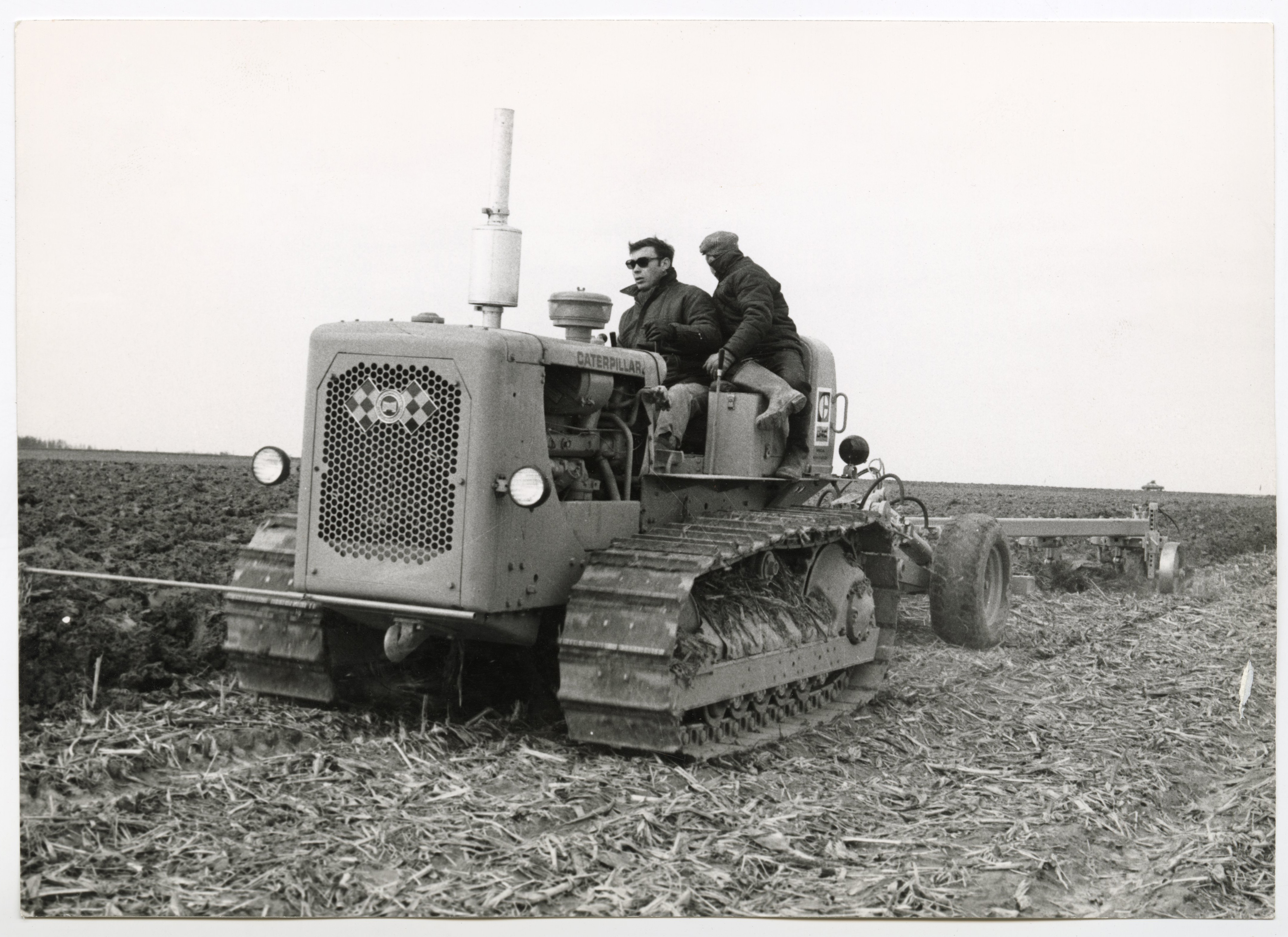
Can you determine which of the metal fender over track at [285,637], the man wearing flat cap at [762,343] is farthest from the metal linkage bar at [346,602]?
the man wearing flat cap at [762,343]

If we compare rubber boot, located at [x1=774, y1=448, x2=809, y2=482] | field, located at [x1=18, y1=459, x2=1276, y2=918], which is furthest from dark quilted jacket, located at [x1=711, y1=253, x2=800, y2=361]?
field, located at [x1=18, y1=459, x2=1276, y2=918]

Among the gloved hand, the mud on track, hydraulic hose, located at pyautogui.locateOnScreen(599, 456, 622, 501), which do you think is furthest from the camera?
the gloved hand

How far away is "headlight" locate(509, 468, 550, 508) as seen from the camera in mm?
6281

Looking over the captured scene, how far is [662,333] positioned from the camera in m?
8.45

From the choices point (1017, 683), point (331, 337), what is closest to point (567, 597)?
point (331, 337)

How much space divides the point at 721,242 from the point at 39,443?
4104 mm

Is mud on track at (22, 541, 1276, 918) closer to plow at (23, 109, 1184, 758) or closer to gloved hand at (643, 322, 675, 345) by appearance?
plow at (23, 109, 1184, 758)

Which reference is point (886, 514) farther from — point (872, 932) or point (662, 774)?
point (872, 932)

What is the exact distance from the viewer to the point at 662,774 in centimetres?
647

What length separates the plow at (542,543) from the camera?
6.38 metres

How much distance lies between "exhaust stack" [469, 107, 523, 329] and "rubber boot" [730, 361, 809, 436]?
2.35 m

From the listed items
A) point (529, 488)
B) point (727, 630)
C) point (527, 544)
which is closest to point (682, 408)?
point (727, 630)

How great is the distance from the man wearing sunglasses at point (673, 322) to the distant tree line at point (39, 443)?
326 centimetres

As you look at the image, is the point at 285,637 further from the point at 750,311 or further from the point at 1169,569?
the point at 1169,569
